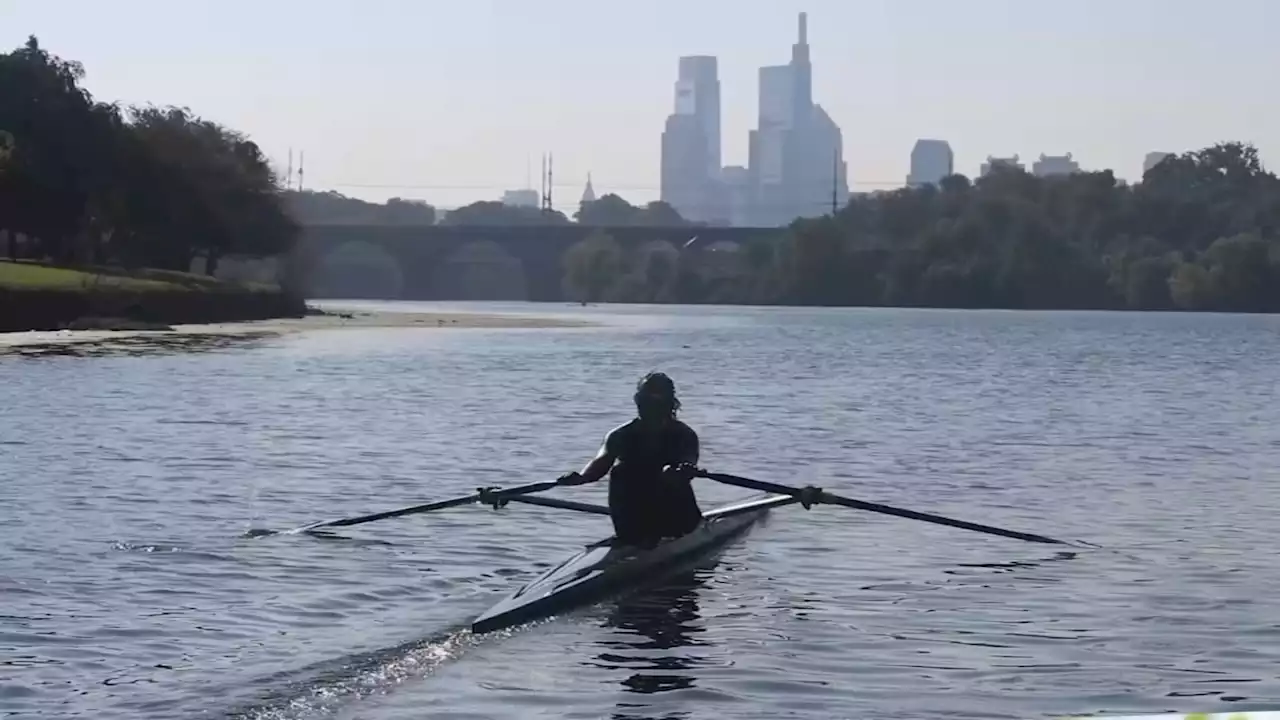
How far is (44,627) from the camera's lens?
18391 millimetres

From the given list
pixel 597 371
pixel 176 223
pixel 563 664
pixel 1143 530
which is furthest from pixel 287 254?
pixel 563 664

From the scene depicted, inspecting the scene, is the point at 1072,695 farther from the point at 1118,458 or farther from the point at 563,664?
the point at 1118,458

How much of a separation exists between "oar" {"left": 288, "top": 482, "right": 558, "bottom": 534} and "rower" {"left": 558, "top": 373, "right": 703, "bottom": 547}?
105 cm

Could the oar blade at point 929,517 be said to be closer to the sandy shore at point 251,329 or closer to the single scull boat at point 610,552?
the single scull boat at point 610,552

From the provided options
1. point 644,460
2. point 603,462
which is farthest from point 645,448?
point 603,462

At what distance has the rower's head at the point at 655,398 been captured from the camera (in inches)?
819

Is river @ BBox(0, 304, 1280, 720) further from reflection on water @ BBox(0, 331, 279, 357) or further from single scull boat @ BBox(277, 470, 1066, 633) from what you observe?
reflection on water @ BBox(0, 331, 279, 357)

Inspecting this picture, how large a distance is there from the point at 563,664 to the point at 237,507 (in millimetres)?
12027

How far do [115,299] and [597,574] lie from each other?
72383 millimetres

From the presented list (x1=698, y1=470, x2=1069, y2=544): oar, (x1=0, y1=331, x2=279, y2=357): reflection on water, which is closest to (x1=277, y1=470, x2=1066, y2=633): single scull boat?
(x1=698, y1=470, x2=1069, y2=544): oar

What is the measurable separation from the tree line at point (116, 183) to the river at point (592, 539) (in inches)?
1649

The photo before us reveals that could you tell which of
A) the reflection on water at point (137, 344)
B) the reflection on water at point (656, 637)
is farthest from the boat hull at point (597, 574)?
the reflection on water at point (137, 344)

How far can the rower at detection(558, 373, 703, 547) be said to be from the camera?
68.5 feet

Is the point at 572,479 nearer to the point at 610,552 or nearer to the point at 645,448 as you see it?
the point at 645,448
